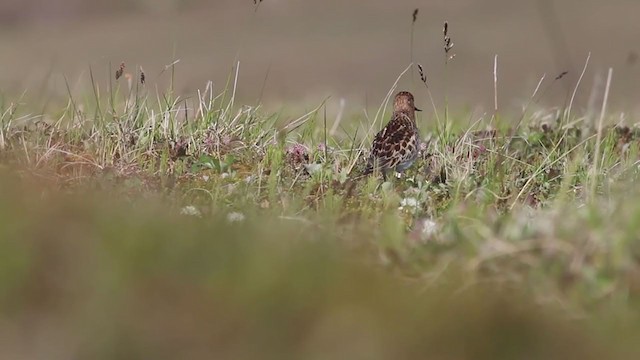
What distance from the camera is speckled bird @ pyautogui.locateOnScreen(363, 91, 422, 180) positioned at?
712 cm

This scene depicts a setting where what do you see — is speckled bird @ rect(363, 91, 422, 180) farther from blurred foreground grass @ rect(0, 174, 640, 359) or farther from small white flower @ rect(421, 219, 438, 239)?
blurred foreground grass @ rect(0, 174, 640, 359)

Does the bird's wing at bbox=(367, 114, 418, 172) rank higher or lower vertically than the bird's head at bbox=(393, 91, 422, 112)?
lower

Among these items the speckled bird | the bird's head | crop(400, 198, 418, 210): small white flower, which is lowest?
crop(400, 198, 418, 210): small white flower

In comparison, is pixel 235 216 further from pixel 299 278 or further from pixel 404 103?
pixel 404 103

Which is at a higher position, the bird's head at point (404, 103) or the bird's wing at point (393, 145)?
the bird's head at point (404, 103)

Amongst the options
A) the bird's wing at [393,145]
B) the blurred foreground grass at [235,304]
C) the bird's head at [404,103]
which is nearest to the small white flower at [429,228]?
the blurred foreground grass at [235,304]

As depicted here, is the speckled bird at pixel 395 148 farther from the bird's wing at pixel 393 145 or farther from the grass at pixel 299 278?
the grass at pixel 299 278

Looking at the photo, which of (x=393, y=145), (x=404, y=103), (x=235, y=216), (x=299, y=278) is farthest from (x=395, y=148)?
(x=299, y=278)

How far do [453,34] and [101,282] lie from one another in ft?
88.2

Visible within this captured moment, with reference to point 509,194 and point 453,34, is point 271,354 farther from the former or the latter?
point 453,34

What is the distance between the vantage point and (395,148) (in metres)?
7.18

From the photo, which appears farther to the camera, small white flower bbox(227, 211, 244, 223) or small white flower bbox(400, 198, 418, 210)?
small white flower bbox(400, 198, 418, 210)

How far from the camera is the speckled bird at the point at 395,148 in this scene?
23.4ft

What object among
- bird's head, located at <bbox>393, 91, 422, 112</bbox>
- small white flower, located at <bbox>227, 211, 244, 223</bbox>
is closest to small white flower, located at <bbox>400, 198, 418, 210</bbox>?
small white flower, located at <bbox>227, 211, 244, 223</bbox>
